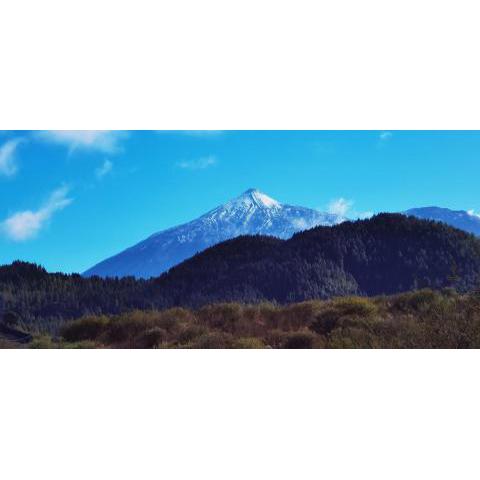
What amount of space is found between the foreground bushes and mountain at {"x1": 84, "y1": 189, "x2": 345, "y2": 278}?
748 millimetres

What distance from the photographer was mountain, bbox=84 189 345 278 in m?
9.49

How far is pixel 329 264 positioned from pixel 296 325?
1.45 metres

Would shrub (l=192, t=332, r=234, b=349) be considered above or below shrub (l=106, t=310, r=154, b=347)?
below

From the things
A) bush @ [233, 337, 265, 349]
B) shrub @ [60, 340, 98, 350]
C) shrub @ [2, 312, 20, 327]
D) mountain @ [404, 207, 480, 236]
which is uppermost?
mountain @ [404, 207, 480, 236]

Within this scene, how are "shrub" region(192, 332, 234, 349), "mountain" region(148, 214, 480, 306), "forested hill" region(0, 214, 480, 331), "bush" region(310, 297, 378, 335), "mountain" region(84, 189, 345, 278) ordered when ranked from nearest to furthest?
"shrub" region(192, 332, 234, 349) → "bush" region(310, 297, 378, 335) → "forested hill" region(0, 214, 480, 331) → "mountain" region(84, 189, 345, 278) → "mountain" region(148, 214, 480, 306)

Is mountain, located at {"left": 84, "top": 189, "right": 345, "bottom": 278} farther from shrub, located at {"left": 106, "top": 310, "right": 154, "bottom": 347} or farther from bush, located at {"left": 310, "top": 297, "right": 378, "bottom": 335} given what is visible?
bush, located at {"left": 310, "top": 297, "right": 378, "bottom": 335}

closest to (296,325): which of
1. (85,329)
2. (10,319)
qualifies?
(85,329)

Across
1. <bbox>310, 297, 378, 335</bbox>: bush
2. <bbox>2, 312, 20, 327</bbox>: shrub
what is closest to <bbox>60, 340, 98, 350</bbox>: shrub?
<bbox>2, 312, 20, 327</bbox>: shrub

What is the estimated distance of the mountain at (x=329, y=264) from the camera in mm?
9672

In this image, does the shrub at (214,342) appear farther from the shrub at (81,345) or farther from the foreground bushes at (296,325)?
the shrub at (81,345)

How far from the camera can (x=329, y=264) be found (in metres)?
10.3

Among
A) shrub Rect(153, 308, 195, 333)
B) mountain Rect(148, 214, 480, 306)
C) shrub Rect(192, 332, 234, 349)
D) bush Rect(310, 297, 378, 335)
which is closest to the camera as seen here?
shrub Rect(192, 332, 234, 349)

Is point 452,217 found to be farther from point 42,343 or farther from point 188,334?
point 42,343
